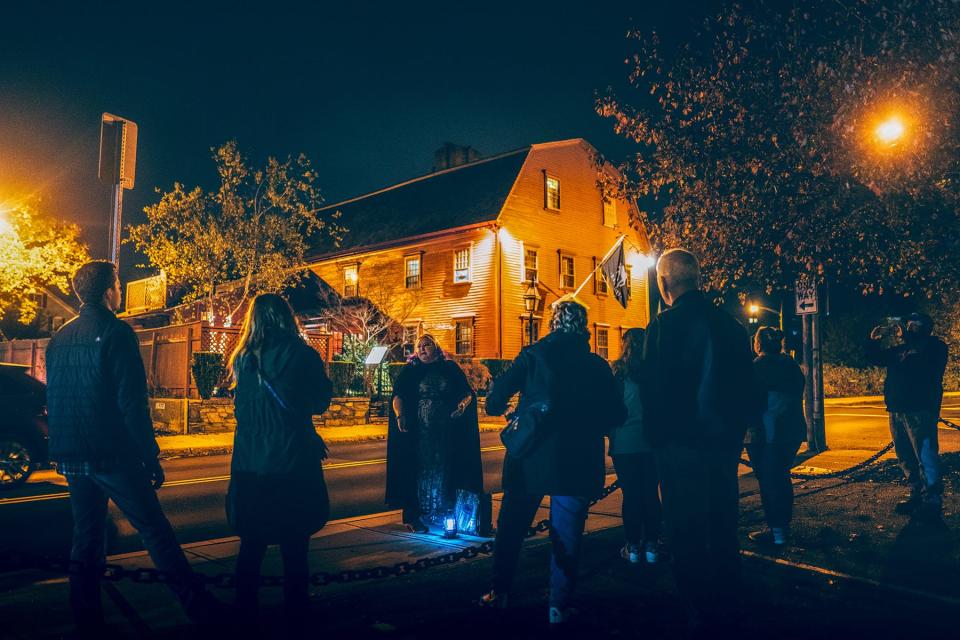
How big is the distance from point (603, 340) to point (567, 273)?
3.52 metres

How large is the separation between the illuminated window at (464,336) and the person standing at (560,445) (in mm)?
25404

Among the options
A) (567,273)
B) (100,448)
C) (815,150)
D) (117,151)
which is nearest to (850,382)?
(567,273)

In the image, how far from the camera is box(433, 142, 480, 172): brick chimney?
3719 centimetres

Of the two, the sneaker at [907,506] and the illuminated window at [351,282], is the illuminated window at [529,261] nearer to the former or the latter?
the illuminated window at [351,282]

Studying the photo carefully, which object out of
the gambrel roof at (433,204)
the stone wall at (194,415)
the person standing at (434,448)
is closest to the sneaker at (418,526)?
the person standing at (434,448)

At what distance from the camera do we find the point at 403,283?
32.2 m

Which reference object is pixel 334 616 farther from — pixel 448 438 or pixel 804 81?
pixel 804 81

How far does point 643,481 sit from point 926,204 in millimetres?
5822

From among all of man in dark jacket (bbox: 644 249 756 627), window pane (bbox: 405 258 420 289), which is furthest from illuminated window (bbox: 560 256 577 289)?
man in dark jacket (bbox: 644 249 756 627)

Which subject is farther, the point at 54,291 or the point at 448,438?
the point at 54,291

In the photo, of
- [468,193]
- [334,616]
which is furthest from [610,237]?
[334,616]

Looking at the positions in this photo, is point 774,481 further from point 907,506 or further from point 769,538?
point 907,506

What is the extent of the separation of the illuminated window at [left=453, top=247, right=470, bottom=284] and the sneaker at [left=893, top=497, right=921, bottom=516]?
23624 millimetres

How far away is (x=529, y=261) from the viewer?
100.0ft
